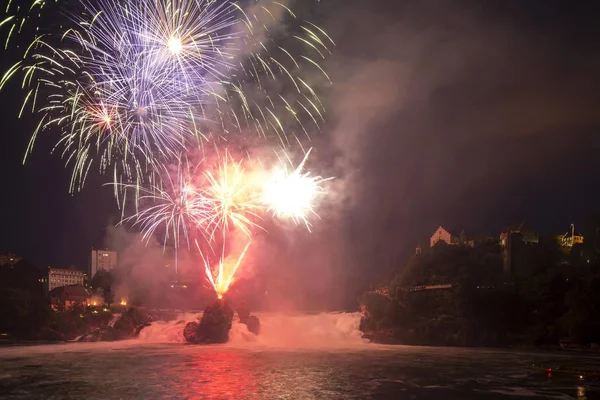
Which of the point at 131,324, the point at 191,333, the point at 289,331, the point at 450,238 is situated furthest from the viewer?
the point at 450,238

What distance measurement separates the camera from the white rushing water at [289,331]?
235 feet

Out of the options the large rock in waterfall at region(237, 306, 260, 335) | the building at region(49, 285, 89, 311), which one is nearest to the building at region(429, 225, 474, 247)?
the large rock in waterfall at region(237, 306, 260, 335)

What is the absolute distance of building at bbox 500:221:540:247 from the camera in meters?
94.0

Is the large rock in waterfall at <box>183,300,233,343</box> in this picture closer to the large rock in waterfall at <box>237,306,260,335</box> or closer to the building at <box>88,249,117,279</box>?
the large rock in waterfall at <box>237,306,260,335</box>

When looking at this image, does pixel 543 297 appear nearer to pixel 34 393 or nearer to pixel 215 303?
pixel 215 303

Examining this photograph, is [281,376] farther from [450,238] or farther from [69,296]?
[69,296]

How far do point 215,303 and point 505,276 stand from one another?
1640 inches

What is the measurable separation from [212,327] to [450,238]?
183 feet

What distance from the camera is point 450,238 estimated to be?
107250mm

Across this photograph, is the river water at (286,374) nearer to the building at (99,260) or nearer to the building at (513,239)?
the building at (513,239)

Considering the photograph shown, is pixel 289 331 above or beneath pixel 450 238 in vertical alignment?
beneath

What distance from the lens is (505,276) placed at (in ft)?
266

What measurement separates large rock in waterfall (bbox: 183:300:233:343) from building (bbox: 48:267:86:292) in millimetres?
101494

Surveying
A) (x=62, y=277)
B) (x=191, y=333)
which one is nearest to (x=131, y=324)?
(x=191, y=333)
